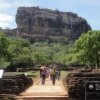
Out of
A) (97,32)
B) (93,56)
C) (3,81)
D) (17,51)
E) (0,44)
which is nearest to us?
(3,81)

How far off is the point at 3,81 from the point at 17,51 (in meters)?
64.3

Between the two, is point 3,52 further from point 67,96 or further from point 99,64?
point 67,96

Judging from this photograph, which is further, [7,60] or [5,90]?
[7,60]

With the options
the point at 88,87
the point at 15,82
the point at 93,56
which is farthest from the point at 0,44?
the point at 88,87

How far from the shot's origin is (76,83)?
24984 mm

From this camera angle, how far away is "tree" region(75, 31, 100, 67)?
7819 cm

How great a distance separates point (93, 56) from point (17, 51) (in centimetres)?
2025

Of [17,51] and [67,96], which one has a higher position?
[17,51]

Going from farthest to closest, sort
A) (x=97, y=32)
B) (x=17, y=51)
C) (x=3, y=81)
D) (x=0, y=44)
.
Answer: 1. (x=17, y=51)
2. (x=97, y=32)
3. (x=0, y=44)
4. (x=3, y=81)

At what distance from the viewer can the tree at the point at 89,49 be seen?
78188 mm

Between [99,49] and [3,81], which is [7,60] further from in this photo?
[3,81]

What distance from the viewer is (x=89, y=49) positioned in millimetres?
78812

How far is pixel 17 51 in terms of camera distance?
91.2 metres

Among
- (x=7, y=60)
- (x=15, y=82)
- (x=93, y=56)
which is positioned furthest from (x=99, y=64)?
(x=15, y=82)
